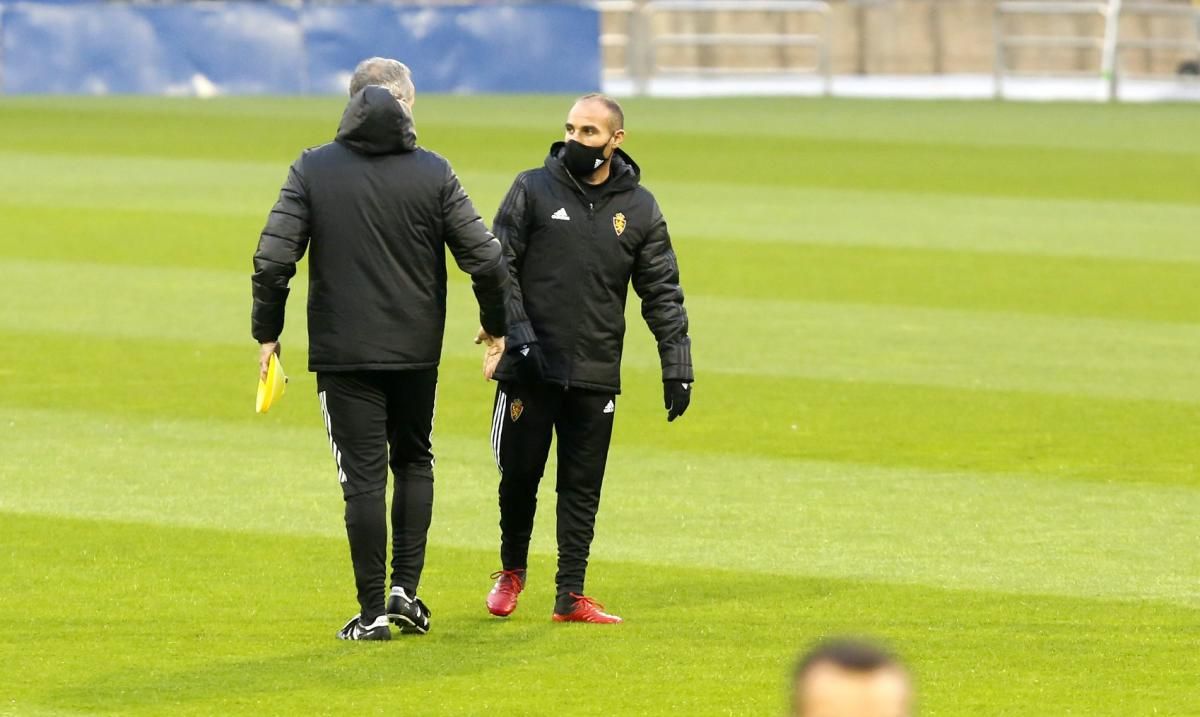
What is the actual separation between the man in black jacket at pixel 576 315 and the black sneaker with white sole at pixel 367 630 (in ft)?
1.67

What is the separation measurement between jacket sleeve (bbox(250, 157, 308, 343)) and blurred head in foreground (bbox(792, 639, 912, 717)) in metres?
4.67

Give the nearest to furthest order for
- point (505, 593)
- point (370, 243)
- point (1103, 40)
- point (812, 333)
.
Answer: point (370, 243)
point (505, 593)
point (812, 333)
point (1103, 40)

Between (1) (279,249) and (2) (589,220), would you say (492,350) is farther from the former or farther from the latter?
(1) (279,249)

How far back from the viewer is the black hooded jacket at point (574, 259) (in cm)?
779

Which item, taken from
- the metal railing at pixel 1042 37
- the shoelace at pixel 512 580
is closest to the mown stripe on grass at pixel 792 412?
the shoelace at pixel 512 580

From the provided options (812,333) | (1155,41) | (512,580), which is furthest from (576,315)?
(1155,41)

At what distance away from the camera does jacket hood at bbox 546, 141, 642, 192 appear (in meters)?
7.78

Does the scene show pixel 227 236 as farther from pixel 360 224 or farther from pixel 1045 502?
pixel 360 224

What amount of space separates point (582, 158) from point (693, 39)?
27.3 m

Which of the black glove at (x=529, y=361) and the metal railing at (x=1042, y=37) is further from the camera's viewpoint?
the metal railing at (x=1042, y=37)

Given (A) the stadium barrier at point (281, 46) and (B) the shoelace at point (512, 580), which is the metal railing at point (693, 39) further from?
(B) the shoelace at point (512, 580)

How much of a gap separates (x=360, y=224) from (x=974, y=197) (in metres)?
16.0

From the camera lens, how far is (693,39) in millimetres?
34750

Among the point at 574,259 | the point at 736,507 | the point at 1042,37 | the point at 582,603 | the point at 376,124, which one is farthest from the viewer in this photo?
the point at 1042,37
